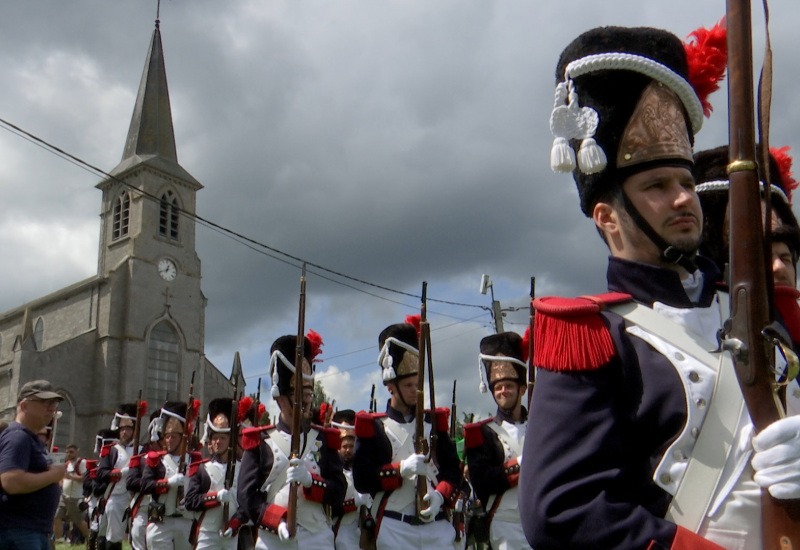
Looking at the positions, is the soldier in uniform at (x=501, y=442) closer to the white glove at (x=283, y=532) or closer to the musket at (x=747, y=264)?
the white glove at (x=283, y=532)

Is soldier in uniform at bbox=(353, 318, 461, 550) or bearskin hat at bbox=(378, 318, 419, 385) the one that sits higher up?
bearskin hat at bbox=(378, 318, 419, 385)

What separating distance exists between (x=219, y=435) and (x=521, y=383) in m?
5.09

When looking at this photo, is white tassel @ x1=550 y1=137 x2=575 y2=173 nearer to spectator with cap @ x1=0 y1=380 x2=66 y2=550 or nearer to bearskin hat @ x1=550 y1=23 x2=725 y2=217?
bearskin hat @ x1=550 y1=23 x2=725 y2=217

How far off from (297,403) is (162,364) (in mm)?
36240

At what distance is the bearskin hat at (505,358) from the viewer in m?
7.43

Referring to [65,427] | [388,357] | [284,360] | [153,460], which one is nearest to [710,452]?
[388,357]

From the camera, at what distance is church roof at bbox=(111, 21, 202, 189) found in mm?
44875

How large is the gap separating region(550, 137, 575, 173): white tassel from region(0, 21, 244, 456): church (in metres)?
37.0

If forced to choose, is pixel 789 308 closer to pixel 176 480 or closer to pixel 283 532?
pixel 283 532

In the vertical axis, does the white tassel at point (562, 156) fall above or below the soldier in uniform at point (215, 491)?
above

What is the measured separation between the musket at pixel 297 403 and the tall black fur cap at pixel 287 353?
81 mm

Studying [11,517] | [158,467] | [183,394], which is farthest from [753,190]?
[183,394]

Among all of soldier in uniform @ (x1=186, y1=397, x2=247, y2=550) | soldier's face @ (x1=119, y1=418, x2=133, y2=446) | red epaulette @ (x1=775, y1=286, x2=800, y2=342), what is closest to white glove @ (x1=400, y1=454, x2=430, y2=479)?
soldier in uniform @ (x1=186, y1=397, x2=247, y2=550)

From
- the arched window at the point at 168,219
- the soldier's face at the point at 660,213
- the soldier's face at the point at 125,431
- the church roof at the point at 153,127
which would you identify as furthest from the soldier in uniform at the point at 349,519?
the church roof at the point at 153,127
